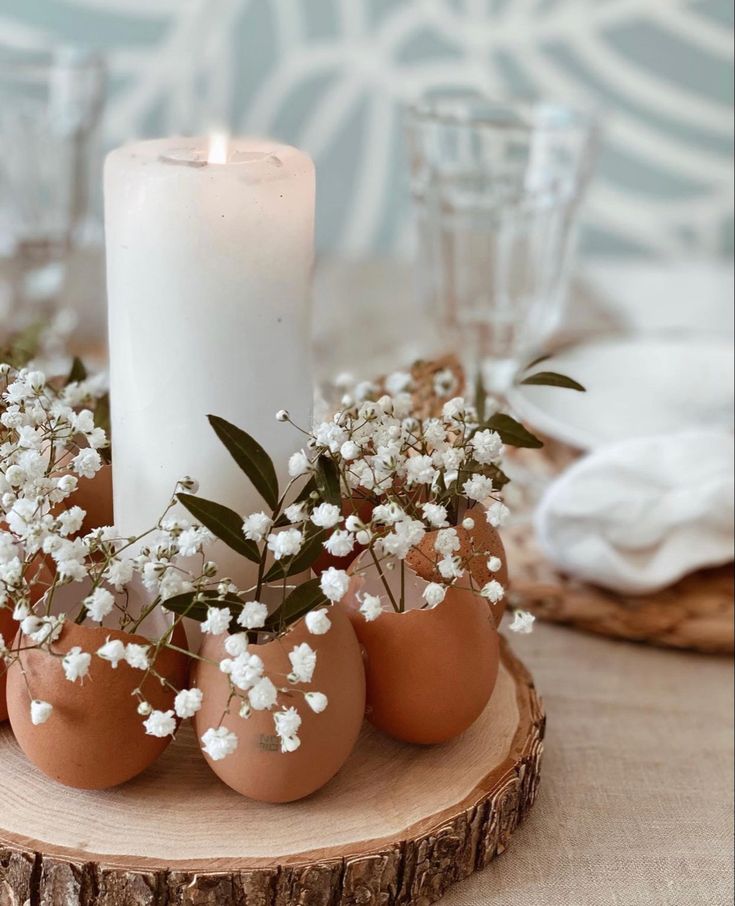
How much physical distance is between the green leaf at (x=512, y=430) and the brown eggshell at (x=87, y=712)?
14 centimetres

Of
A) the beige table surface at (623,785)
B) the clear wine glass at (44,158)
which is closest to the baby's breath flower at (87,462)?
the beige table surface at (623,785)

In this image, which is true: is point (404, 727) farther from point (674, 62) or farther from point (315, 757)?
point (674, 62)

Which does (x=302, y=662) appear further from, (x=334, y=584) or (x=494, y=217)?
(x=494, y=217)

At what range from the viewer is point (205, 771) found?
1.30 feet

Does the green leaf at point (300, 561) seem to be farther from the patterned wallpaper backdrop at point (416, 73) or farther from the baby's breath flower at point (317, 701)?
the patterned wallpaper backdrop at point (416, 73)

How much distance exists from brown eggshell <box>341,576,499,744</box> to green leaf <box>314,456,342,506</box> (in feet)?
0.11

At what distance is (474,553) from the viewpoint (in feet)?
1.31

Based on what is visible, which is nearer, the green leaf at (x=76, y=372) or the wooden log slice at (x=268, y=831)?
the wooden log slice at (x=268, y=831)

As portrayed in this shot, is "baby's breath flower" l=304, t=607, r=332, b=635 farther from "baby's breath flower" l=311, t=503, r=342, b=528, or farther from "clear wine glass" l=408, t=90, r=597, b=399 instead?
"clear wine glass" l=408, t=90, r=597, b=399

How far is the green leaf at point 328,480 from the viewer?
37cm

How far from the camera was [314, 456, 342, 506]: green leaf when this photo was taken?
37 cm

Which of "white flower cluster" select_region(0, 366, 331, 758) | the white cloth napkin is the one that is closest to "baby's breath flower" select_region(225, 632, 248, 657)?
"white flower cluster" select_region(0, 366, 331, 758)

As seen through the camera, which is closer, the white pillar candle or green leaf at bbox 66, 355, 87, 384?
the white pillar candle

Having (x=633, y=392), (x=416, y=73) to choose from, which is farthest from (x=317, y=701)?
(x=416, y=73)
